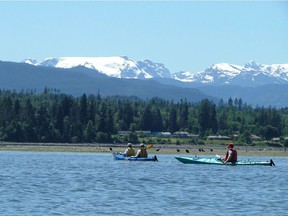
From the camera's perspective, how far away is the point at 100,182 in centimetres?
5691

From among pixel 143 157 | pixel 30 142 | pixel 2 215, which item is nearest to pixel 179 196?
pixel 2 215

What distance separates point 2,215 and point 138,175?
87.9 ft

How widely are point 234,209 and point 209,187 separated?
39.1ft

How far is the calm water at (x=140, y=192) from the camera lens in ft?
138

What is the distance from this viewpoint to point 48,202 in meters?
44.0

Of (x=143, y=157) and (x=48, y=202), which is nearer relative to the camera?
(x=48, y=202)

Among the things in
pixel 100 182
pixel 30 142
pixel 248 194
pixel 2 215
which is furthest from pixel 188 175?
pixel 30 142

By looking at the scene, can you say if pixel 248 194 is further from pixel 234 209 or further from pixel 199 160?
pixel 199 160

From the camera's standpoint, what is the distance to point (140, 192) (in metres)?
50.2

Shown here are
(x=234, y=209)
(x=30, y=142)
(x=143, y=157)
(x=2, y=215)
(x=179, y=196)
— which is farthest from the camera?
(x=30, y=142)

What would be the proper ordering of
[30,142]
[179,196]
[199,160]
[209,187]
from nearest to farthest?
1. [179,196]
2. [209,187]
3. [199,160]
4. [30,142]

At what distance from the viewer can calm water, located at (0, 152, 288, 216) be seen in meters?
42.1

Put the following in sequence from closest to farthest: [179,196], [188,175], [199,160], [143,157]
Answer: [179,196] → [188,175] → [199,160] → [143,157]

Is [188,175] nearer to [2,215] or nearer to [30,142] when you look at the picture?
[2,215]
